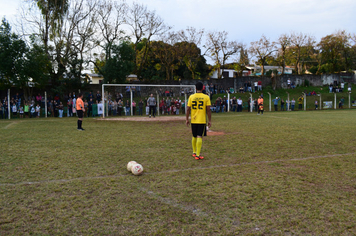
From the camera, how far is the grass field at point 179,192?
3.40 metres

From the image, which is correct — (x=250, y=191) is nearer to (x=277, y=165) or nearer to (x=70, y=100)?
(x=277, y=165)

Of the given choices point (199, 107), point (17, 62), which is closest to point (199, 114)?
point (199, 107)

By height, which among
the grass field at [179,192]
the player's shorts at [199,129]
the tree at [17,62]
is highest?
the tree at [17,62]

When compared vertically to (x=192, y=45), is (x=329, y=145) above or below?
below

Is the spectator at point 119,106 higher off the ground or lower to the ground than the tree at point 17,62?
lower

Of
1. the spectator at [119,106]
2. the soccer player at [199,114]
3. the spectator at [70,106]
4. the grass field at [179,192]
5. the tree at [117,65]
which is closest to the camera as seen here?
the grass field at [179,192]

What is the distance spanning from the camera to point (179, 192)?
14.9ft

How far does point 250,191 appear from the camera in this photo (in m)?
4.57

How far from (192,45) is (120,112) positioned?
71.9ft

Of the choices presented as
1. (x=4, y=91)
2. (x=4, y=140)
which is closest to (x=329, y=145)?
(x=4, y=140)

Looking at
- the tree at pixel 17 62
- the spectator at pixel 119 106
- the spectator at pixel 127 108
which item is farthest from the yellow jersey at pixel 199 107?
the tree at pixel 17 62

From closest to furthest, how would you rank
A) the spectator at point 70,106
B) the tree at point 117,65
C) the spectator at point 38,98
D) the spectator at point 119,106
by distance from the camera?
the spectator at point 119,106 < the spectator at point 70,106 < the spectator at point 38,98 < the tree at point 117,65

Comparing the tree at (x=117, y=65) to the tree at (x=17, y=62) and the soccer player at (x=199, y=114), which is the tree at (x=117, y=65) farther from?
the soccer player at (x=199, y=114)

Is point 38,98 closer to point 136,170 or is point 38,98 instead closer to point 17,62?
point 17,62
